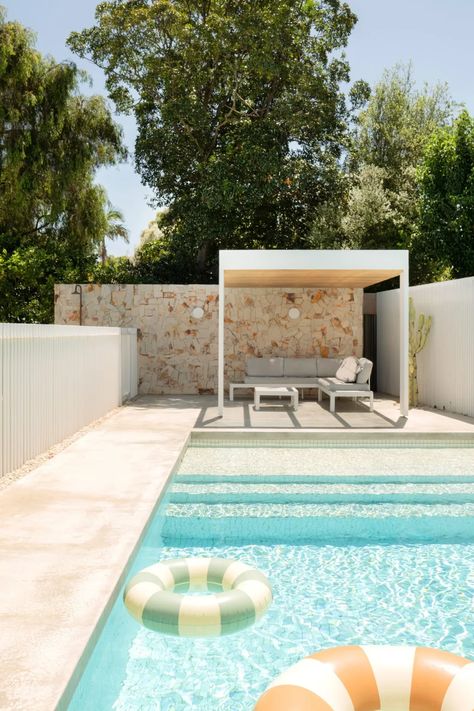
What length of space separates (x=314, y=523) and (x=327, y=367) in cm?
885

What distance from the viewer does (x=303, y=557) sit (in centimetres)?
500

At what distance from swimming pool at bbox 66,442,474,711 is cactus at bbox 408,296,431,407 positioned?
4.27 meters

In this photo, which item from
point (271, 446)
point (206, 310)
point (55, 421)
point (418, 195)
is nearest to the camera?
point (55, 421)

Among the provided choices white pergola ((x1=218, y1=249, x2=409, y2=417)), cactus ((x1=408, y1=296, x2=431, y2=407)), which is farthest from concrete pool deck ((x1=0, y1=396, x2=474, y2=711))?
cactus ((x1=408, y1=296, x2=431, y2=407))

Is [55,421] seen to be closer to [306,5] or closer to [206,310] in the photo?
[206,310]

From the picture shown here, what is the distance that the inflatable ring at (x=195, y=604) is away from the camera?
3.58 metres

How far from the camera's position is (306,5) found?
19.0 m

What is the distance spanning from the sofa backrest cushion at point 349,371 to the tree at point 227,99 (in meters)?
7.38

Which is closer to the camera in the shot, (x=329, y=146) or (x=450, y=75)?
(x=329, y=146)

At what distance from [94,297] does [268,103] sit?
889cm

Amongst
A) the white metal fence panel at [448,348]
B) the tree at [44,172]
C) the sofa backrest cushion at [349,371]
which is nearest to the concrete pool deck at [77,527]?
the white metal fence panel at [448,348]

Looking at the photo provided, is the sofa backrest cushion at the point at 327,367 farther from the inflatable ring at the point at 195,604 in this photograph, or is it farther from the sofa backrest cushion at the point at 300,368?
the inflatable ring at the point at 195,604

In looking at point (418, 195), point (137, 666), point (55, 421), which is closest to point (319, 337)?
point (55, 421)

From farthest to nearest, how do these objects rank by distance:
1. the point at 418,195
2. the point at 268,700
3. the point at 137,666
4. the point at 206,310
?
the point at 418,195, the point at 206,310, the point at 137,666, the point at 268,700
